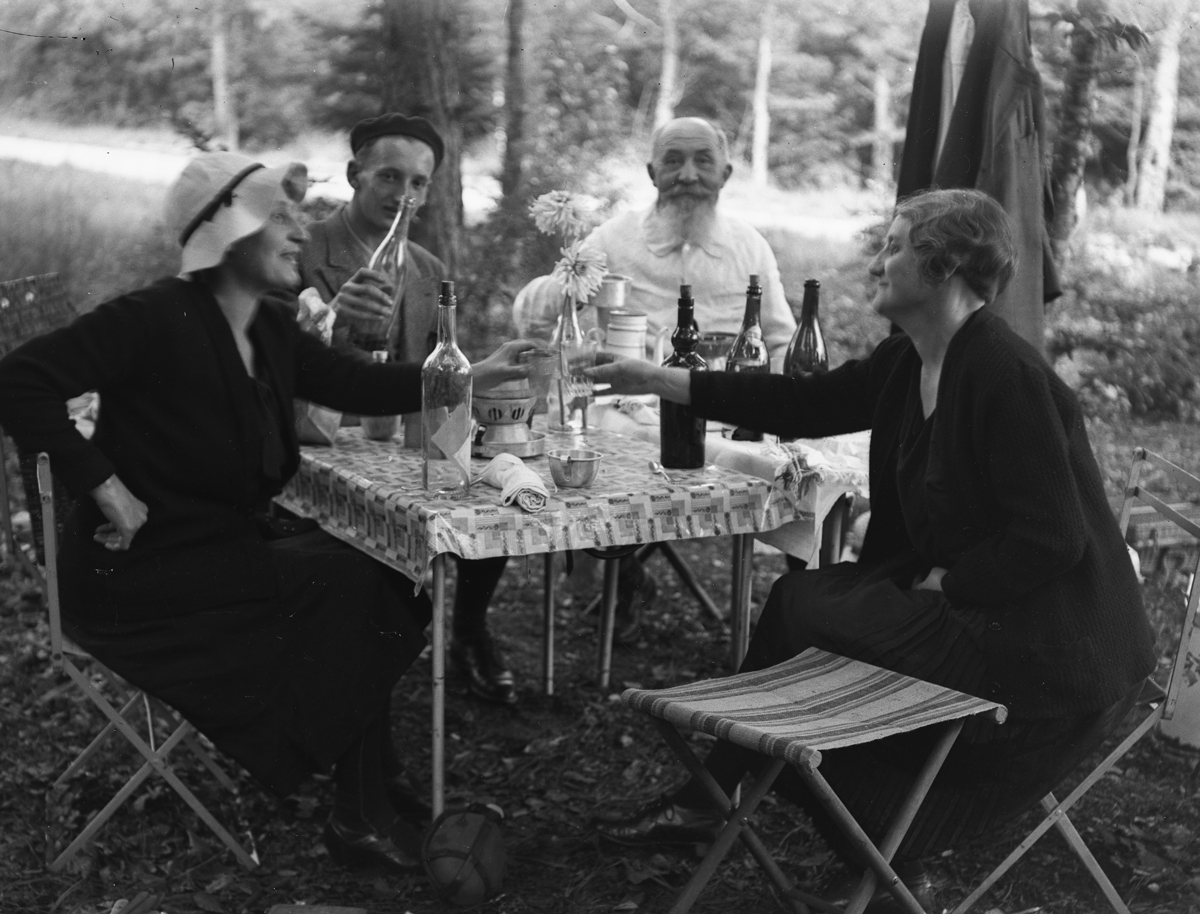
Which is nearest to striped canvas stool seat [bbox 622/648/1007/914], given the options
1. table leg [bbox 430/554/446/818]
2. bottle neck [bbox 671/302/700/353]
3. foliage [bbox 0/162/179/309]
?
table leg [bbox 430/554/446/818]

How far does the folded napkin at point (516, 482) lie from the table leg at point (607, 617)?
122 cm

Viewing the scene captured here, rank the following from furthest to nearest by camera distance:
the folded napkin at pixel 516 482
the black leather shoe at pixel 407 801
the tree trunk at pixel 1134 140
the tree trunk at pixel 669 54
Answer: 1. the tree trunk at pixel 669 54
2. the tree trunk at pixel 1134 140
3. the black leather shoe at pixel 407 801
4. the folded napkin at pixel 516 482

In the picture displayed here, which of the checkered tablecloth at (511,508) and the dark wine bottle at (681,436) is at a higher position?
the dark wine bottle at (681,436)

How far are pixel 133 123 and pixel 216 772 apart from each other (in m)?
10.7

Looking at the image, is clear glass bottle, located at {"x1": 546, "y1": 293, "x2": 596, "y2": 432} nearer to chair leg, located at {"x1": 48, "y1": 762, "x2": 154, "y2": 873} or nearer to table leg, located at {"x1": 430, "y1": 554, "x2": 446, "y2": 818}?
table leg, located at {"x1": 430, "y1": 554, "x2": 446, "y2": 818}

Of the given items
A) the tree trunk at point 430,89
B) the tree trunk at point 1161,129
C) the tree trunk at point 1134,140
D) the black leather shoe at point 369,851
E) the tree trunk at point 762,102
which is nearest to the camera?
the black leather shoe at point 369,851

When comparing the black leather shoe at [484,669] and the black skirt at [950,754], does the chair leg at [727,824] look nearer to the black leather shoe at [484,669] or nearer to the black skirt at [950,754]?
the black skirt at [950,754]

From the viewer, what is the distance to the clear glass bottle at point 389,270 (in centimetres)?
347

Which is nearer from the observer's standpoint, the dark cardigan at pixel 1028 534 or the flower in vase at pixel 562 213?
the dark cardigan at pixel 1028 534

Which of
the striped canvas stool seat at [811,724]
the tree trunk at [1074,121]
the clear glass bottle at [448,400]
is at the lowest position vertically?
the striped canvas stool seat at [811,724]

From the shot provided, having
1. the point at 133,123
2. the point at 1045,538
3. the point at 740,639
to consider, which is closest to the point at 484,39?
the point at 133,123

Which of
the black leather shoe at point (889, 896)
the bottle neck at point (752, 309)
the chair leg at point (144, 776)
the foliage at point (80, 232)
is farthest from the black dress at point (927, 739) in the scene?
the foliage at point (80, 232)

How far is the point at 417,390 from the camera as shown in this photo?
3.30 meters

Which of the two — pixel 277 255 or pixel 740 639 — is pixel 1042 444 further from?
pixel 277 255
